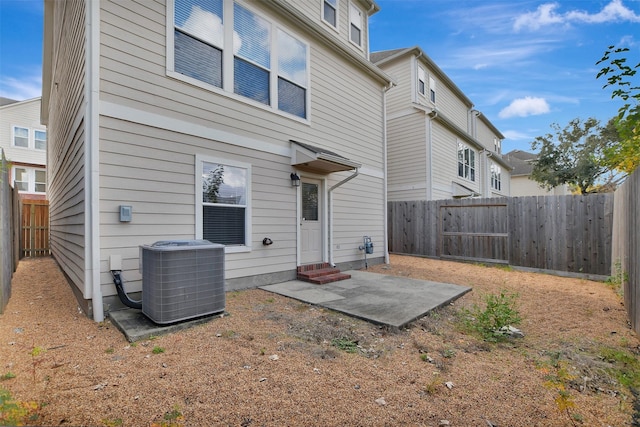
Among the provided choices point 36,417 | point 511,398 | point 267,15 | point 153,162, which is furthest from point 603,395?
point 267,15

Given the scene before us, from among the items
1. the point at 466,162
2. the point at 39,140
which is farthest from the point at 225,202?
the point at 39,140

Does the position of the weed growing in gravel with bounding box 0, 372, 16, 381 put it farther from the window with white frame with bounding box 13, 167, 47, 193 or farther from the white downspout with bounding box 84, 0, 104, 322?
the window with white frame with bounding box 13, 167, 47, 193

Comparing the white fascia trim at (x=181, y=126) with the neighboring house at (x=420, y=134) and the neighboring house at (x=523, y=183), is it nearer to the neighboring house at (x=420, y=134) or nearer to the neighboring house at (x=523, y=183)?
the neighboring house at (x=420, y=134)

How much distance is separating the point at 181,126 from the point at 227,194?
1.29 m

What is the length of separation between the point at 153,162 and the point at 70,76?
3.04 meters

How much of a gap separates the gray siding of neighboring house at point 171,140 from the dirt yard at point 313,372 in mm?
1359

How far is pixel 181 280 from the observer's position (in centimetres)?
347

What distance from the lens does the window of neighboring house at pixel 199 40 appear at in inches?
183

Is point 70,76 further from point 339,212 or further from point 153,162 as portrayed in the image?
point 339,212

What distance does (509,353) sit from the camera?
3.07 m

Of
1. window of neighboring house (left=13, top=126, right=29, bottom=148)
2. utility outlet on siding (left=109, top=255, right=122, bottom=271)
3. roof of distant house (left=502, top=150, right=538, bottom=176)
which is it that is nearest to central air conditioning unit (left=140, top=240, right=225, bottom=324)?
utility outlet on siding (left=109, top=255, right=122, bottom=271)

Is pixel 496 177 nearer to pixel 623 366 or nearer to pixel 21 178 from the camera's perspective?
pixel 623 366

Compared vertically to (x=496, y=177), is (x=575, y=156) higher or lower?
higher

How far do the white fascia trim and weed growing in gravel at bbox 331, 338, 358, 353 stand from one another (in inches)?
147
